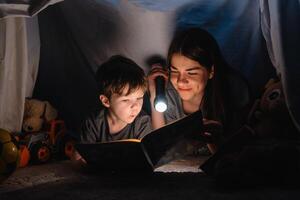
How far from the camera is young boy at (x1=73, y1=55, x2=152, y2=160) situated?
6.85 ft

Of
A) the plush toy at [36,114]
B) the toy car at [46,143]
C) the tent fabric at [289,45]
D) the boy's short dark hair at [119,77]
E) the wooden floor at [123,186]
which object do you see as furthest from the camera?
the plush toy at [36,114]

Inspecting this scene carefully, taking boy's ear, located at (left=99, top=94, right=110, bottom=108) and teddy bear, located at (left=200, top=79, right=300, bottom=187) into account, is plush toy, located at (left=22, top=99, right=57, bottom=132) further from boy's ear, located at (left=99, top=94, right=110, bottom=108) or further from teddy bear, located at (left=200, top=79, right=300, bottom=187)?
teddy bear, located at (left=200, top=79, right=300, bottom=187)

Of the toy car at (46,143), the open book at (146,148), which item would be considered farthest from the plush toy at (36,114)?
the open book at (146,148)

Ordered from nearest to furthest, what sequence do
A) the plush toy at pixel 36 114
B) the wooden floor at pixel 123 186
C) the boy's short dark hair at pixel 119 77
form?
the wooden floor at pixel 123 186 → the boy's short dark hair at pixel 119 77 → the plush toy at pixel 36 114

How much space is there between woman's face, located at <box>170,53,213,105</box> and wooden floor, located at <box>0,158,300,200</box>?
0.39 metres

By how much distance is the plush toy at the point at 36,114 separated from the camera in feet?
7.68

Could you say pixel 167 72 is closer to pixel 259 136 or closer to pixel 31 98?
pixel 259 136

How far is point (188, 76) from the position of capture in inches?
85.0

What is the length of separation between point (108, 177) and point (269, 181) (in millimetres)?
688

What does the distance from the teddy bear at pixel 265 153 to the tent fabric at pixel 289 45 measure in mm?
149

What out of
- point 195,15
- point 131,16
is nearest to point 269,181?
point 195,15

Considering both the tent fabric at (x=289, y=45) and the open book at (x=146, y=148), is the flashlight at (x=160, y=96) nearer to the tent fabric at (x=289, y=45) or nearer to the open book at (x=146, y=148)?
the open book at (x=146, y=148)

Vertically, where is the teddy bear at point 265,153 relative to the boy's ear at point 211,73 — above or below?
below

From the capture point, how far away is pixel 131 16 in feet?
7.69
